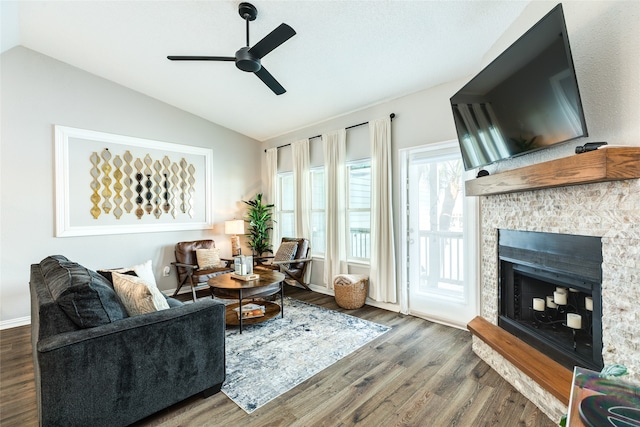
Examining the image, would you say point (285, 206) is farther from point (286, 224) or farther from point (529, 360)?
point (529, 360)

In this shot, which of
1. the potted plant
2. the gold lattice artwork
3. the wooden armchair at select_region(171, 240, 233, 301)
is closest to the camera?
the gold lattice artwork

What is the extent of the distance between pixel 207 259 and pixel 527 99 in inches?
167

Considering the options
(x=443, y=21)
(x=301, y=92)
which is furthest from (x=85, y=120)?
(x=443, y=21)

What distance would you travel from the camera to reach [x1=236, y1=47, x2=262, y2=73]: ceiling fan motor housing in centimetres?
235

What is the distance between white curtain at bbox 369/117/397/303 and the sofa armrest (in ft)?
7.52

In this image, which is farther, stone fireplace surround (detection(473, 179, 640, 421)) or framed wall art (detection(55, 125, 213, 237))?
framed wall art (detection(55, 125, 213, 237))

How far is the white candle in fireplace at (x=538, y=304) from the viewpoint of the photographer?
230 cm

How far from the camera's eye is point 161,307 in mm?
1975

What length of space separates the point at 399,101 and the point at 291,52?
4.89ft

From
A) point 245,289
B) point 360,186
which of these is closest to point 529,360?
point 245,289

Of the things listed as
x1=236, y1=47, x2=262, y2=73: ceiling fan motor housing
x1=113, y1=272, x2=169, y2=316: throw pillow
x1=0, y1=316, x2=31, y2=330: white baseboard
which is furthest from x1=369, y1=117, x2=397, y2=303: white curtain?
x1=0, y1=316, x2=31, y2=330: white baseboard

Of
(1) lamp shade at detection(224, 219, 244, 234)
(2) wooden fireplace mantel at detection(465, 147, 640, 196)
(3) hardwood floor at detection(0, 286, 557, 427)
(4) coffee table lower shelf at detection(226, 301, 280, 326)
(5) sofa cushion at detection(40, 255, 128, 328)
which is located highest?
(2) wooden fireplace mantel at detection(465, 147, 640, 196)

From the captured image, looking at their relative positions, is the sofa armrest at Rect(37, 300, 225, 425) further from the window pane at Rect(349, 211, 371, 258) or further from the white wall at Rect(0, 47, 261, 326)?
the white wall at Rect(0, 47, 261, 326)

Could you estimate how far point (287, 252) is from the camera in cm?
462
